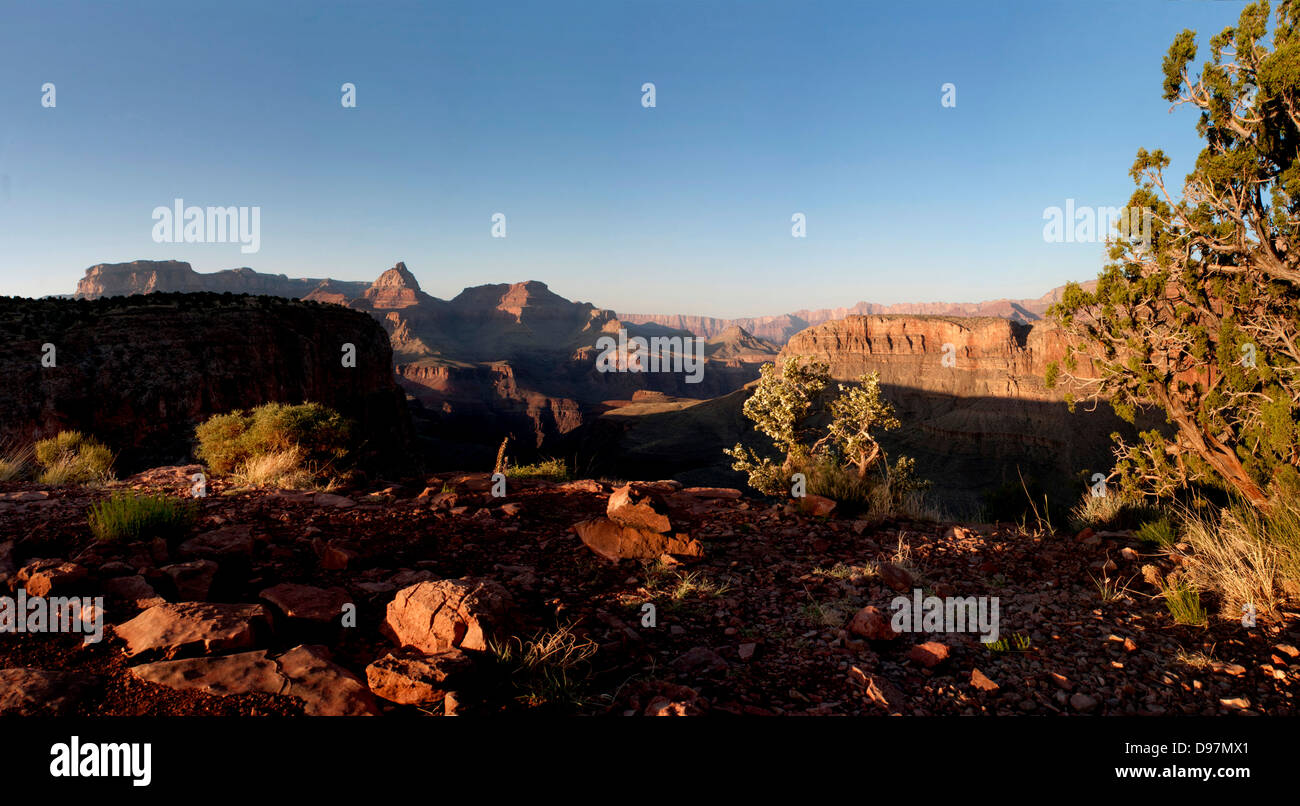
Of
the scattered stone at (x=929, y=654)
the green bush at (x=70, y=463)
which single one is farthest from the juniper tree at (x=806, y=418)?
the green bush at (x=70, y=463)

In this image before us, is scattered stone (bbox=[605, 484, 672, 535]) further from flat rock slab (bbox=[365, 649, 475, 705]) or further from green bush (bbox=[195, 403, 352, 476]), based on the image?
green bush (bbox=[195, 403, 352, 476])

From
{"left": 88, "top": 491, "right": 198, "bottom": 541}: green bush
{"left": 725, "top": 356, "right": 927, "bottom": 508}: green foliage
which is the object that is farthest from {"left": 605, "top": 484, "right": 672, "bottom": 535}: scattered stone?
{"left": 88, "top": 491, "right": 198, "bottom": 541}: green bush

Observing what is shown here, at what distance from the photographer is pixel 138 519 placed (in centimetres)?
435

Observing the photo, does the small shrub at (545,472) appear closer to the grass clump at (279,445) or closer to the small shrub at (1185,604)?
the grass clump at (279,445)

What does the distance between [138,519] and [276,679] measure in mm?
3001

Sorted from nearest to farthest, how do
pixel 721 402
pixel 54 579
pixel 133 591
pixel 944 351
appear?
pixel 54 579 < pixel 133 591 < pixel 944 351 < pixel 721 402

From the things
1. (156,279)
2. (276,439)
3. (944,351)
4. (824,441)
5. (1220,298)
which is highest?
(156,279)

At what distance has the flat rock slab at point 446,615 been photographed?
3.05 meters

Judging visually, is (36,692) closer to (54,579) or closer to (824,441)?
(54,579)

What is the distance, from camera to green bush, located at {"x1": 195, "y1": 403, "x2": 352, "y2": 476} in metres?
7.83

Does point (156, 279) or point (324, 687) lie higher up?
point (156, 279)

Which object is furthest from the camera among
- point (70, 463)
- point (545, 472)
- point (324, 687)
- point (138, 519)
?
point (545, 472)

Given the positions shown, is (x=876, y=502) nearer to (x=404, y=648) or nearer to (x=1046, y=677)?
(x=1046, y=677)

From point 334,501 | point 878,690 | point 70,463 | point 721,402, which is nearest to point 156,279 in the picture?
point 721,402
